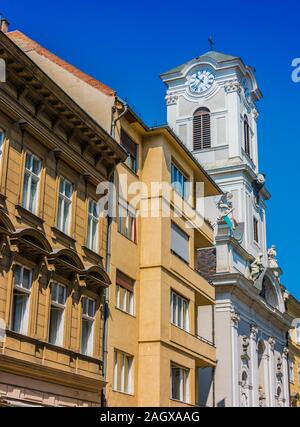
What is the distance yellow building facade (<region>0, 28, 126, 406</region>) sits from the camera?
2078cm

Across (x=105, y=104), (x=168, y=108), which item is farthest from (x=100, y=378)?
(x=168, y=108)

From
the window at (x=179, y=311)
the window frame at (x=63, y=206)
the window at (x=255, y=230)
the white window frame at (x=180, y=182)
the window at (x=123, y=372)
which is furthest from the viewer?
the window at (x=255, y=230)

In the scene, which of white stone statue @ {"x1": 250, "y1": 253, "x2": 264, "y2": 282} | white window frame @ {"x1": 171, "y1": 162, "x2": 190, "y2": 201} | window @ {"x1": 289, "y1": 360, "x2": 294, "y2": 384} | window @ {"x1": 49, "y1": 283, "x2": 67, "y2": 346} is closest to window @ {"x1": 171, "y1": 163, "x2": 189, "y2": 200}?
white window frame @ {"x1": 171, "y1": 162, "x2": 190, "y2": 201}

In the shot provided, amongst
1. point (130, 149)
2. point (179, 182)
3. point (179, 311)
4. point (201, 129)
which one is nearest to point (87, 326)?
point (179, 311)

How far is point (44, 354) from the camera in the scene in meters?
21.9

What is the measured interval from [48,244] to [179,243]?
11.2 metres

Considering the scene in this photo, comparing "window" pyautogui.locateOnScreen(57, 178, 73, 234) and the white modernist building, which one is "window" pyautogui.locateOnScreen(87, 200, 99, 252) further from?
the white modernist building

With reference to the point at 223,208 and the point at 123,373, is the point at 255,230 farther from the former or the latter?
the point at 123,373

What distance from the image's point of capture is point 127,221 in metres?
29.8

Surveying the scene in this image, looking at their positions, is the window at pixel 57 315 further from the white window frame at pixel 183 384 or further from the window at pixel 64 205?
the white window frame at pixel 183 384

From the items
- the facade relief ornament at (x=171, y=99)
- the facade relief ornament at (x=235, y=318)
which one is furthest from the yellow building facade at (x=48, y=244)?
the facade relief ornament at (x=171, y=99)

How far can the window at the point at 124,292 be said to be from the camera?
2831cm

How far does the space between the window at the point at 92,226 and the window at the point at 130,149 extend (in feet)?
14.0

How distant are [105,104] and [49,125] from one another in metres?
6.07
